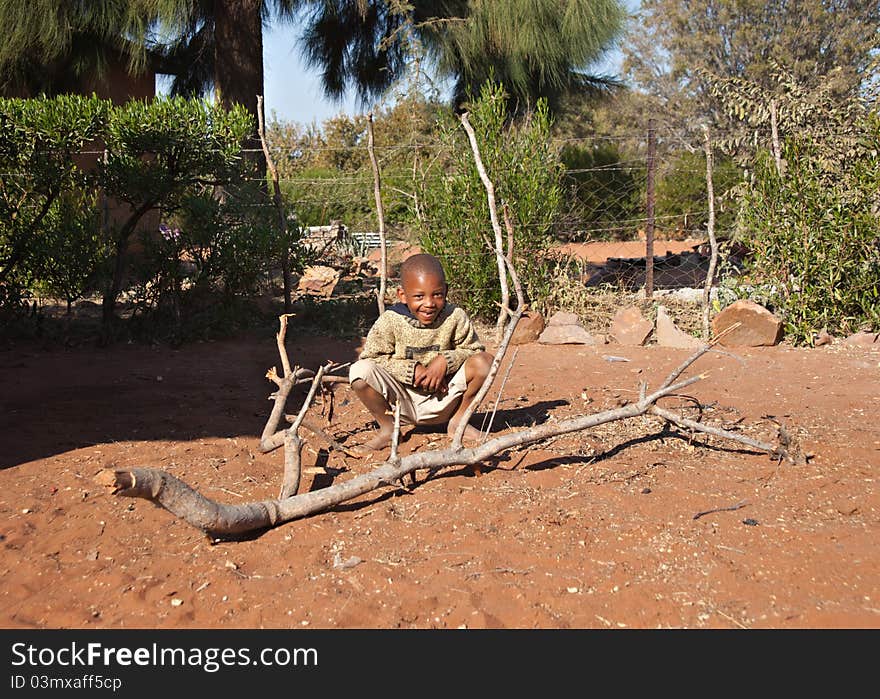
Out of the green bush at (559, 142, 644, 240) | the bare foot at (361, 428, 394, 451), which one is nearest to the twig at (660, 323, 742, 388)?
the bare foot at (361, 428, 394, 451)

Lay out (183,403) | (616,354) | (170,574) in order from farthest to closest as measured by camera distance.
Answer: (616,354) < (183,403) < (170,574)

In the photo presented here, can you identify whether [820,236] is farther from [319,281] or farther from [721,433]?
[319,281]

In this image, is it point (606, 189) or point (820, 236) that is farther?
point (606, 189)

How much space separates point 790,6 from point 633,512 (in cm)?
2524

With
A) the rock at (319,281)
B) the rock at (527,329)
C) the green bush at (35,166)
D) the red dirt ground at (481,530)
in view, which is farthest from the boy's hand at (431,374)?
the rock at (319,281)

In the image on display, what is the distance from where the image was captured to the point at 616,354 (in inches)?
238

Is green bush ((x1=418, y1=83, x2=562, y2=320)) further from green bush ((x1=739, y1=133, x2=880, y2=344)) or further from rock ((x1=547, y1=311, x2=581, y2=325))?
green bush ((x1=739, y1=133, x2=880, y2=344))

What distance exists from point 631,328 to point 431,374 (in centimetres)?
354

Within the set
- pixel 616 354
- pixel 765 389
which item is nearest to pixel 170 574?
pixel 765 389

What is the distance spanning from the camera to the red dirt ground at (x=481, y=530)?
2271 mm

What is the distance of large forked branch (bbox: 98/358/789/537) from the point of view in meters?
2.27

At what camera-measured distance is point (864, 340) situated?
6.16 meters

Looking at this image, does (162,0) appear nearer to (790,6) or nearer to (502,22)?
(502,22)

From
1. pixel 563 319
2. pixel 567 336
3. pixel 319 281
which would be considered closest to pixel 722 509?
pixel 567 336
